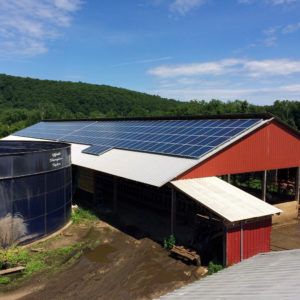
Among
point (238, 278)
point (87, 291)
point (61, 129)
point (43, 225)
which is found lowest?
point (87, 291)

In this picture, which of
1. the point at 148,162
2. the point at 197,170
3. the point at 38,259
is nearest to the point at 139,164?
the point at 148,162

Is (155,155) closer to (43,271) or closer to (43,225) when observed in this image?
(43,225)

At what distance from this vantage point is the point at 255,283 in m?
9.65

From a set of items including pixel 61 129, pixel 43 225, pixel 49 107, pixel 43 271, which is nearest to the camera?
pixel 43 271

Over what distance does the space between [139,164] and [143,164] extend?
17.2 inches

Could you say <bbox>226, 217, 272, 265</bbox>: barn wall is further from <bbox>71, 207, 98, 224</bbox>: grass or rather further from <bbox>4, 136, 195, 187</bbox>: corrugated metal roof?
<bbox>71, 207, 98, 224</bbox>: grass

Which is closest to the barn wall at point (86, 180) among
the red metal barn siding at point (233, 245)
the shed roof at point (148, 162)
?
the shed roof at point (148, 162)

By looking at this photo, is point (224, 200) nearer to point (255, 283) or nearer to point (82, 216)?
point (255, 283)

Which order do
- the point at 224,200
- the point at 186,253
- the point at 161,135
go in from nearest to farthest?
the point at 186,253
the point at 224,200
the point at 161,135

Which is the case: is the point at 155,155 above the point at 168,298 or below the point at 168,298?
above

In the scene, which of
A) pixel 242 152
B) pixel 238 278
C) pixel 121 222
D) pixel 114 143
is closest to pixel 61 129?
pixel 114 143

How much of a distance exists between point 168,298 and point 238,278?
2847 mm

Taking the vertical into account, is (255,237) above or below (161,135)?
below

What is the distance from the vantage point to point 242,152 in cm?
2341
